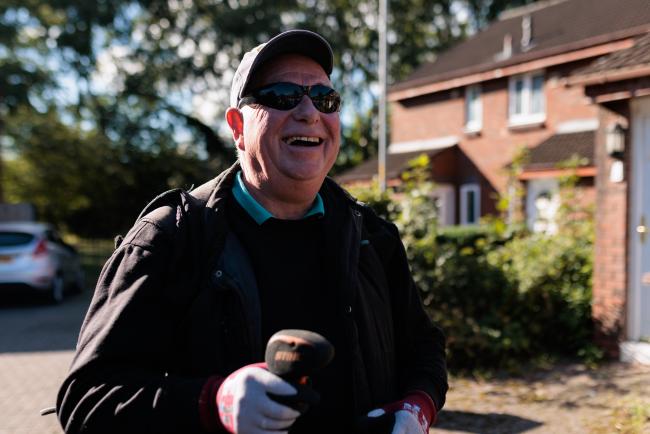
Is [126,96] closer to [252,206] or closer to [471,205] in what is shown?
[471,205]

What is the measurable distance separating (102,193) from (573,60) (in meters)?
17.1

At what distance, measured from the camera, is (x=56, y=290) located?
42.7 feet

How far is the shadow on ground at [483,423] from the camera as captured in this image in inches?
202

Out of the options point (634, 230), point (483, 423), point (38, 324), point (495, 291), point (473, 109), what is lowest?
point (38, 324)

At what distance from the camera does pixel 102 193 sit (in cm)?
2488

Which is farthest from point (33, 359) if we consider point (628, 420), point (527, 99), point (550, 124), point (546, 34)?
point (546, 34)

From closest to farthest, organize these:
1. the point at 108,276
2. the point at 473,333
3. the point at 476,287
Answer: the point at 108,276 → the point at 473,333 → the point at 476,287

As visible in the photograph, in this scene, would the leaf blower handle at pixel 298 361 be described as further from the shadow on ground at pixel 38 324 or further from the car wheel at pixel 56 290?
the car wheel at pixel 56 290

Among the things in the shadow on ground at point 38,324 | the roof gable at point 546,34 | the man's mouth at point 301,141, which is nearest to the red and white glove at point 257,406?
the man's mouth at point 301,141

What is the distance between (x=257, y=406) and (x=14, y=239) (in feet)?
40.9

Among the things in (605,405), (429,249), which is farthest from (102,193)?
(605,405)

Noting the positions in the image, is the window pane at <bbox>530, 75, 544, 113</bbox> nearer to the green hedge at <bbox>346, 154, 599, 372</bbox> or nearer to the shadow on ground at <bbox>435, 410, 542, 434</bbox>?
the green hedge at <bbox>346, 154, 599, 372</bbox>

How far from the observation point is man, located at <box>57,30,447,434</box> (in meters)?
1.53

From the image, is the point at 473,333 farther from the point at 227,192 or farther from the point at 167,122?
the point at 167,122
